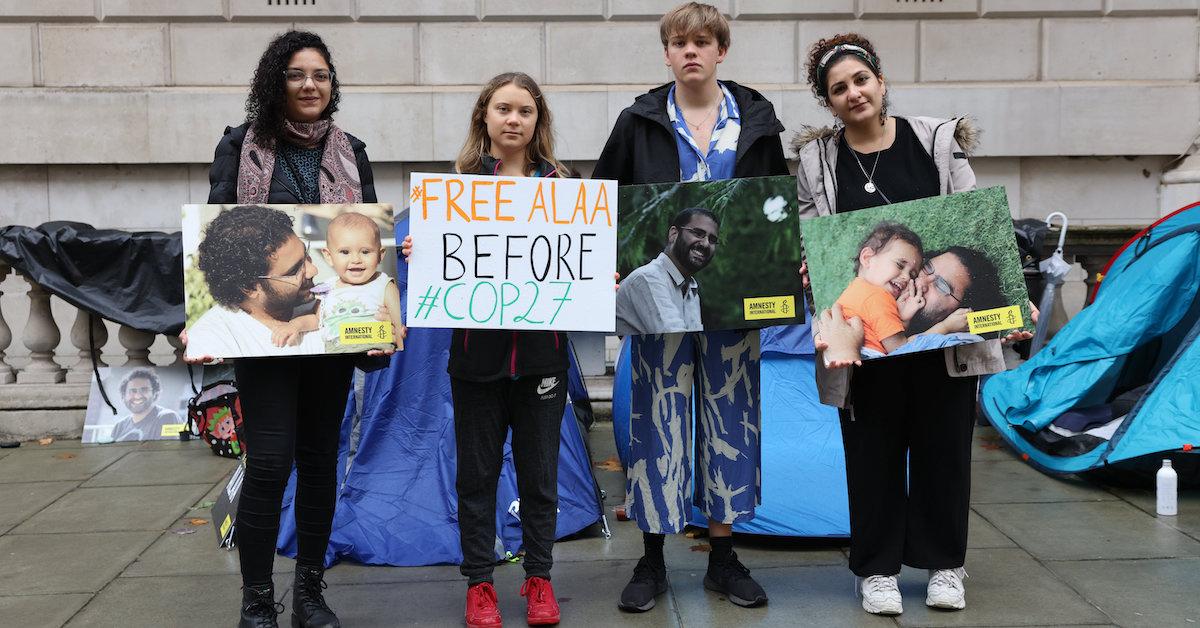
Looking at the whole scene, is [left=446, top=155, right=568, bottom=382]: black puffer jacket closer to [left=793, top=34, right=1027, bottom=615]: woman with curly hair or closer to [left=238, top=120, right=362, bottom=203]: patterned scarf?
[left=238, top=120, right=362, bottom=203]: patterned scarf

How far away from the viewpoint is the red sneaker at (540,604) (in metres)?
3.86

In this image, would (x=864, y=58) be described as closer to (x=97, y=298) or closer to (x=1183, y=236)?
(x=1183, y=236)

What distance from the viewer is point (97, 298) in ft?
23.1

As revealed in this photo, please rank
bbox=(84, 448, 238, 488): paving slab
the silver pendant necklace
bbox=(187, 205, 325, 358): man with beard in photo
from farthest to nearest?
bbox=(84, 448, 238, 488): paving slab → the silver pendant necklace → bbox=(187, 205, 325, 358): man with beard in photo

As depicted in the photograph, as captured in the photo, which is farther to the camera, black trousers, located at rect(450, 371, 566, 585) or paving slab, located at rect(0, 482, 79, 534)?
paving slab, located at rect(0, 482, 79, 534)

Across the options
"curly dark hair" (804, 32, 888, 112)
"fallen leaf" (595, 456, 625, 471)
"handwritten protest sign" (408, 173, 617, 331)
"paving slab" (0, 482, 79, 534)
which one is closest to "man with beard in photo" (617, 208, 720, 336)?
"handwritten protest sign" (408, 173, 617, 331)

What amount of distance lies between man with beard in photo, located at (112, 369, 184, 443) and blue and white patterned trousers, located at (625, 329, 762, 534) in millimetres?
4191

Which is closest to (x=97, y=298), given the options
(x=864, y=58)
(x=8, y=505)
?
(x=8, y=505)

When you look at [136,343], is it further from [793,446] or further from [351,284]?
[793,446]

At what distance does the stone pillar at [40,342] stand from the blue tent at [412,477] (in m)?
3.47

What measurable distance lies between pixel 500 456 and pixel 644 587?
0.74 meters

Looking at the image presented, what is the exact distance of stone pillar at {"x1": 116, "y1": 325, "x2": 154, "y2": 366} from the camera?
7.26 metres

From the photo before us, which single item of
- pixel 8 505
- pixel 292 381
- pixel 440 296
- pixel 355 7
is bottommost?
pixel 8 505

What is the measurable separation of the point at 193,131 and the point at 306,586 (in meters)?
6.61
